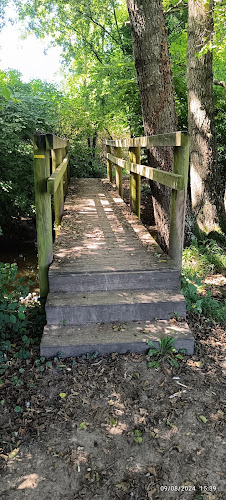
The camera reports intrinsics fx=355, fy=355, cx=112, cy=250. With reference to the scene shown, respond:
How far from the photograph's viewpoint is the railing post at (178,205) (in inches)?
147

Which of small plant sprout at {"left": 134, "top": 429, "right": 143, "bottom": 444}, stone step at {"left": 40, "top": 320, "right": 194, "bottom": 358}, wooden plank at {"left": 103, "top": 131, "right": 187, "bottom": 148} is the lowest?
small plant sprout at {"left": 134, "top": 429, "right": 143, "bottom": 444}

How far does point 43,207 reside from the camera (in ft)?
12.4

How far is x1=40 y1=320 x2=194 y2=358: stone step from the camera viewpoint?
10.5ft

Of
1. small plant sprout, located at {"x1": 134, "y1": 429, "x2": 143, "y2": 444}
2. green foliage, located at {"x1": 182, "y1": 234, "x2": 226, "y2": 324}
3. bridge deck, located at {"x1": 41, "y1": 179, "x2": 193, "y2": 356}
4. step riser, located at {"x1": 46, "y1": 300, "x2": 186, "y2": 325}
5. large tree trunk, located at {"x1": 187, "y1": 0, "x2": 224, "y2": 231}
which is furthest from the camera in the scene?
large tree trunk, located at {"x1": 187, "y1": 0, "x2": 224, "y2": 231}

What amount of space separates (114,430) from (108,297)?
1337 mm

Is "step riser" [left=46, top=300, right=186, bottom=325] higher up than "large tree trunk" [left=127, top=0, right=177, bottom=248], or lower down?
lower down

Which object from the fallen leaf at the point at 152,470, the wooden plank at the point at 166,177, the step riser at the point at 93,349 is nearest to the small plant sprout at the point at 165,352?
the step riser at the point at 93,349

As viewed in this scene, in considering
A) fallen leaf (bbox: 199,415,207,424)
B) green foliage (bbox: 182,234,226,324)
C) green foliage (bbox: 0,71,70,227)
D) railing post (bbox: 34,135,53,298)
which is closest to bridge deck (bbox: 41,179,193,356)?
railing post (bbox: 34,135,53,298)

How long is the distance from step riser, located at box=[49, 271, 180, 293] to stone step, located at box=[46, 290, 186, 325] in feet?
0.37

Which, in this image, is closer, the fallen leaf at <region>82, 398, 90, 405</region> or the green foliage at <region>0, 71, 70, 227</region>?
the fallen leaf at <region>82, 398, 90, 405</region>

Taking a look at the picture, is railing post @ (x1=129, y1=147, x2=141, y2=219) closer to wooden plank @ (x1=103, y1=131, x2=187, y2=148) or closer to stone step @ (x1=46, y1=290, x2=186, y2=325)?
wooden plank @ (x1=103, y1=131, x2=187, y2=148)

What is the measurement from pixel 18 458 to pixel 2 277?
5.97ft

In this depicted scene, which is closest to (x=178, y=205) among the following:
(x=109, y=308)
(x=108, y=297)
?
(x=108, y=297)

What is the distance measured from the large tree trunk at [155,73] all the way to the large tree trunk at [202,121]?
6.39ft
